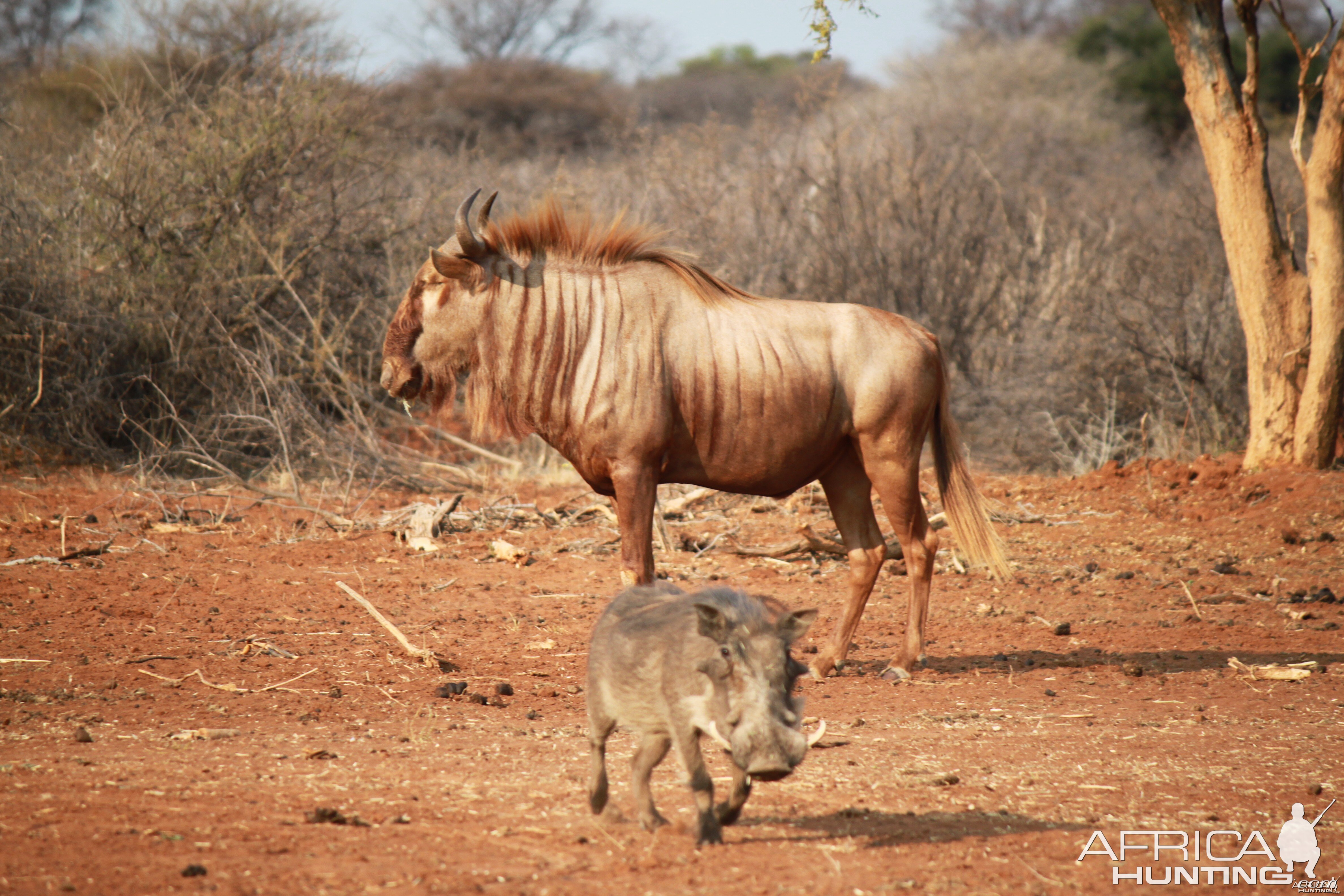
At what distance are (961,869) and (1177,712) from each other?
2.75m

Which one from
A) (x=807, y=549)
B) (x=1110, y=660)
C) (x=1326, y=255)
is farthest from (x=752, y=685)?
(x=1326, y=255)

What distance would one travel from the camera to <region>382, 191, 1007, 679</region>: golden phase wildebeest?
19.5ft

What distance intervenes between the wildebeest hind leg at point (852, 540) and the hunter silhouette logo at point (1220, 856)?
252 centimetres

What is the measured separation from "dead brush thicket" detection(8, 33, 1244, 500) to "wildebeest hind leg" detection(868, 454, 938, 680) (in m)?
5.36

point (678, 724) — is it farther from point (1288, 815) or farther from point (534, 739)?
point (1288, 815)

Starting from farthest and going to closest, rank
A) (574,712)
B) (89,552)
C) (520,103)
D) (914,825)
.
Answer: (520,103) → (89,552) → (574,712) → (914,825)

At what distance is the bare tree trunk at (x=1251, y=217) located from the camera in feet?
33.8

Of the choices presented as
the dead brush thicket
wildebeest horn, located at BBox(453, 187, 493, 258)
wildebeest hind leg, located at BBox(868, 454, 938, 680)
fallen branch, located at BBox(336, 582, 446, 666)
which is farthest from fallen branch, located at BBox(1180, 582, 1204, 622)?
wildebeest horn, located at BBox(453, 187, 493, 258)

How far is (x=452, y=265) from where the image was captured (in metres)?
5.96

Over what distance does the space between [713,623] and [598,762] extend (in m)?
0.72

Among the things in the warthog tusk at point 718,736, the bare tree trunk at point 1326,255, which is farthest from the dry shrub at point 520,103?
the warthog tusk at point 718,736

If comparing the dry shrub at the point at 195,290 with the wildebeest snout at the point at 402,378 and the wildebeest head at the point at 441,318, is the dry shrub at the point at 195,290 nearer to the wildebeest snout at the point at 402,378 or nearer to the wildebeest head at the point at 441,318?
the wildebeest snout at the point at 402,378

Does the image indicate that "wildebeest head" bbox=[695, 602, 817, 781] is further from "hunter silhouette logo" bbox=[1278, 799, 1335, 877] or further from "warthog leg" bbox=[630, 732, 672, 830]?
"hunter silhouette logo" bbox=[1278, 799, 1335, 877]

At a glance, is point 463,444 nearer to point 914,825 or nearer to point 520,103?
point 914,825
